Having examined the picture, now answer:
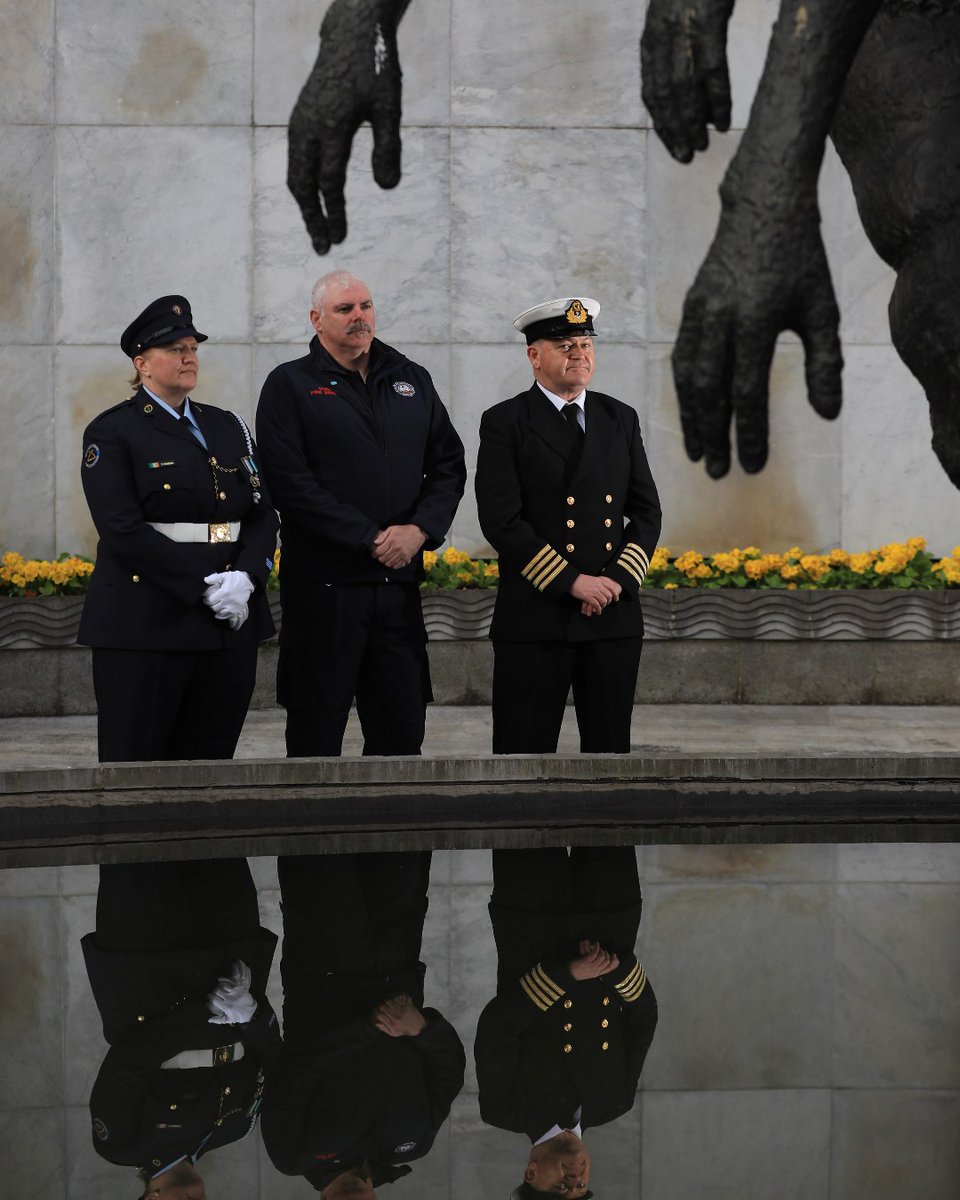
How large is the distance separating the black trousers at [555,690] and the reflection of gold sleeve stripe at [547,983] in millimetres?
2314

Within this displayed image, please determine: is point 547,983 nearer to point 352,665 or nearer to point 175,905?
point 175,905

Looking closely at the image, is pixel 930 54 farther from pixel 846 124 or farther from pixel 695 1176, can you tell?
pixel 695 1176

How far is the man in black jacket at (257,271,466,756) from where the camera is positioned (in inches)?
181

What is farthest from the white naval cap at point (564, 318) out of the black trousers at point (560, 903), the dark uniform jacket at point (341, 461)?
the black trousers at point (560, 903)

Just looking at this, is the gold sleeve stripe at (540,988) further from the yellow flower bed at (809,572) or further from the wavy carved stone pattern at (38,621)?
the yellow flower bed at (809,572)

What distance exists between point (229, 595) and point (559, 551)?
0.92m

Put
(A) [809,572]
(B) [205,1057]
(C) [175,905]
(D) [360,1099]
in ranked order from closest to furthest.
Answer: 1. (D) [360,1099]
2. (B) [205,1057]
3. (C) [175,905]
4. (A) [809,572]

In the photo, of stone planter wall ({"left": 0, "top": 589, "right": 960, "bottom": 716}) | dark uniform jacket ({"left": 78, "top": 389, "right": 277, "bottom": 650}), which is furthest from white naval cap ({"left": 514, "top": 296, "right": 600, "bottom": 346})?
stone planter wall ({"left": 0, "top": 589, "right": 960, "bottom": 716})

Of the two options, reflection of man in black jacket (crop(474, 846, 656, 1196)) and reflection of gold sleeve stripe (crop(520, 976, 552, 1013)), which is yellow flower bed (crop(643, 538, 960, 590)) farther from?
reflection of gold sleeve stripe (crop(520, 976, 552, 1013))

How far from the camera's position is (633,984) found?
86.9 inches

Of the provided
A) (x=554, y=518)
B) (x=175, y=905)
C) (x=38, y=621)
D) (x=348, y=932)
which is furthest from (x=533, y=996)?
(x=38, y=621)

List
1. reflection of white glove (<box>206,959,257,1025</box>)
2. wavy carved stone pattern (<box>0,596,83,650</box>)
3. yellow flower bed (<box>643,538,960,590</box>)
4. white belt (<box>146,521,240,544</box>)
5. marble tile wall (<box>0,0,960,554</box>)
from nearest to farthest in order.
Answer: reflection of white glove (<box>206,959,257,1025</box>) < white belt (<box>146,521,240,544</box>) < wavy carved stone pattern (<box>0,596,83,650</box>) < yellow flower bed (<box>643,538,960,590</box>) < marble tile wall (<box>0,0,960,554</box>)

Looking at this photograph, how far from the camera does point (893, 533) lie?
8.49 metres

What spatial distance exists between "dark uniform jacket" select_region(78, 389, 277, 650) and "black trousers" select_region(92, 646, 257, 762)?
0.05 metres
